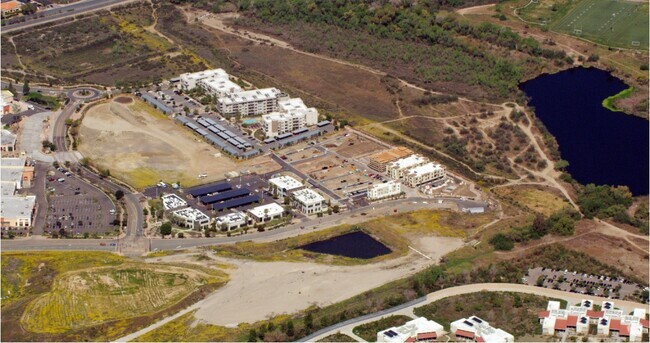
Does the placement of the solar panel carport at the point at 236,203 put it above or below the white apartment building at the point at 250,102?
below

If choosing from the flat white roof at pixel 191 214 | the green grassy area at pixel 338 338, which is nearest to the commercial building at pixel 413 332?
the green grassy area at pixel 338 338

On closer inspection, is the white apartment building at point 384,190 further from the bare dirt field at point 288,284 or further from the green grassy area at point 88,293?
the green grassy area at point 88,293

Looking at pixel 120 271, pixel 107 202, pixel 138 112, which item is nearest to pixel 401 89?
pixel 138 112

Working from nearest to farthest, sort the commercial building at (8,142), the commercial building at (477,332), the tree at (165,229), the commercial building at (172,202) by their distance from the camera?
1. the commercial building at (477,332)
2. the tree at (165,229)
3. the commercial building at (172,202)
4. the commercial building at (8,142)

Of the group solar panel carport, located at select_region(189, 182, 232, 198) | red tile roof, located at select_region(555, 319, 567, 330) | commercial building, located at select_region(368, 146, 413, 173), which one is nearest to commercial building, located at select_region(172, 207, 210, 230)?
solar panel carport, located at select_region(189, 182, 232, 198)

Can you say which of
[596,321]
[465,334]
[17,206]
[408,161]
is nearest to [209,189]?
[17,206]

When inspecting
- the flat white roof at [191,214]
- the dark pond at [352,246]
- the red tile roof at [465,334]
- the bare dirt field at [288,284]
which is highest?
the red tile roof at [465,334]

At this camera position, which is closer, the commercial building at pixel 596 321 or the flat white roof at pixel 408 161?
the commercial building at pixel 596 321
